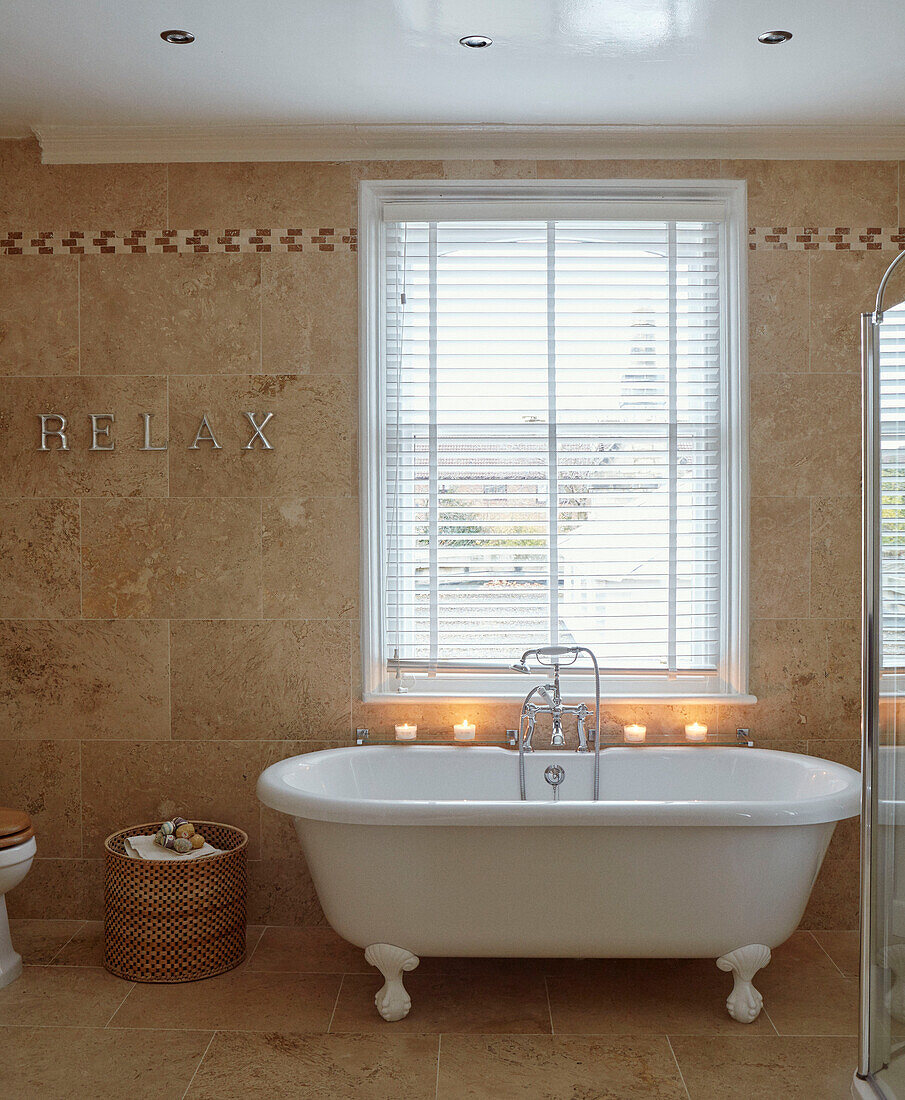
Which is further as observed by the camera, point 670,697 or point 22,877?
point 670,697

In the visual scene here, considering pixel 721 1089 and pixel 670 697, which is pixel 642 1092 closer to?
pixel 721 1089

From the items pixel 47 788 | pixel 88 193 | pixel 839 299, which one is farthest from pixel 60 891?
pixel 839 299

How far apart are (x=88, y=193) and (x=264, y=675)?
68.8 inches

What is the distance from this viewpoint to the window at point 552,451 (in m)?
3.40

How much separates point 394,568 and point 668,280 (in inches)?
54.4

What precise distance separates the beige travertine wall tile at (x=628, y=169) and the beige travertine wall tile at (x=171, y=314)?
42.0 inches

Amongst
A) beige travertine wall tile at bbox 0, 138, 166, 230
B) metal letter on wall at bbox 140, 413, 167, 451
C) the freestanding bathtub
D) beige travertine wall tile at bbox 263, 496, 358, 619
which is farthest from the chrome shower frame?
beige travertine wall tile at bbox 0, 138, 166, 230

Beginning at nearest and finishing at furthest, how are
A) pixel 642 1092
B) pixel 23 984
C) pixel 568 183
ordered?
pixel 642 1092 → pixel 23 984 → pixel 568 183

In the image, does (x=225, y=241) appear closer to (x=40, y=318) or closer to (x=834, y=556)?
(x=40, y=318)

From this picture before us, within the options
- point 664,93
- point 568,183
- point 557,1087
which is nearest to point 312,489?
point 568,183

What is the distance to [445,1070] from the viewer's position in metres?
2.45

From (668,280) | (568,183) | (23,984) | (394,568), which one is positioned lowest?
A: (23,984)

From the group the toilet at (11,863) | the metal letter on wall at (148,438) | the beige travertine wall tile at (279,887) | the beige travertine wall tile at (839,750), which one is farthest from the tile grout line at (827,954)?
the metal letter on wall at (148,438)

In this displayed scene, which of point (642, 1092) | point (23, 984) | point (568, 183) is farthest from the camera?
point (568, 183)
